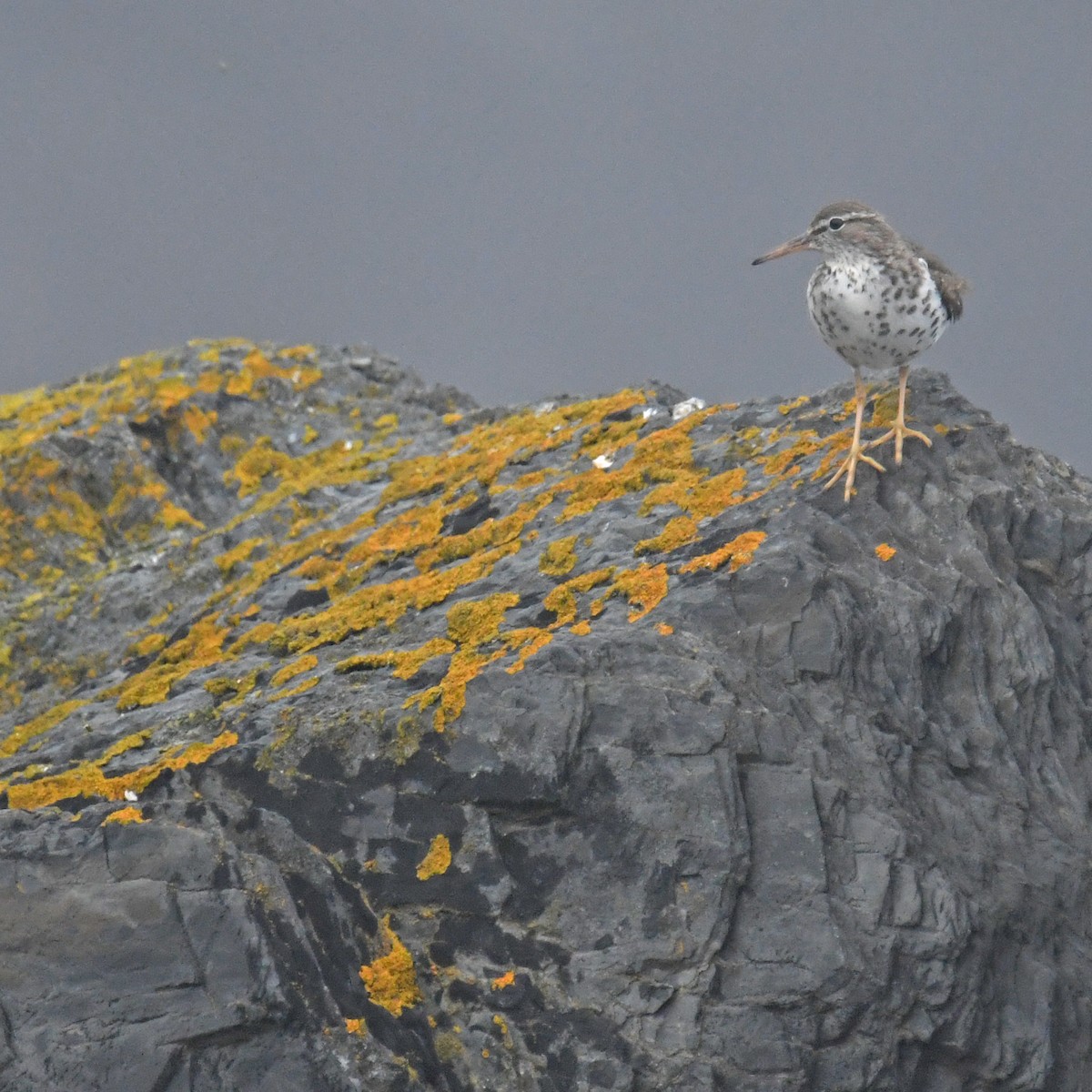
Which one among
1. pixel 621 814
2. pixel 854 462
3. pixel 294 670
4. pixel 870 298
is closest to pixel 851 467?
pixel 854 462

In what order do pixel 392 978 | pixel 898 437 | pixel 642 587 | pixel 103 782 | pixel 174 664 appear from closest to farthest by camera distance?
pixel 392 978 → pixel 103 782 → pixel 642 587 → pixel 898 437 → pixel 174 664

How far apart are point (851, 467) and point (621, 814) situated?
3.16 m

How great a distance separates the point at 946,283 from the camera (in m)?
10.2

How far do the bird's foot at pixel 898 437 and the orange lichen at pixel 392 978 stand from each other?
4.88 meters

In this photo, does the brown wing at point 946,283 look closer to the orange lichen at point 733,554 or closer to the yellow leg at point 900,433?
the yellow leg at point 900,433

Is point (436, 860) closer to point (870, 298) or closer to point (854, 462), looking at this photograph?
point (854, 462)

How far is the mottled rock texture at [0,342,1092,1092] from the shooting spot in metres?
7.34

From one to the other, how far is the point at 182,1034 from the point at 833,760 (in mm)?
4103

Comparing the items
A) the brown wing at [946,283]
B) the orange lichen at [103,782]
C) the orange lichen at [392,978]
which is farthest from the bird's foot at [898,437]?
the orange lichen at [103,782]

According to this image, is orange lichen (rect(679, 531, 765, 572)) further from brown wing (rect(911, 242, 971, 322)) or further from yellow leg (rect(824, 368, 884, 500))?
brown wing (rect(911, 242, 971, 322))

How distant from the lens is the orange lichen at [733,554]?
29.3 ft

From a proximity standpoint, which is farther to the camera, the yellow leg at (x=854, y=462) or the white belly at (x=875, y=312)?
the white belly at (x=875, y=312)

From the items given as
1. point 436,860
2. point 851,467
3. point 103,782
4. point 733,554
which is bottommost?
point 436,860

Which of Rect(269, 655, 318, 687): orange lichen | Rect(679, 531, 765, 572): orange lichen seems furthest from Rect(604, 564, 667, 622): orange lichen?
Rect(269, 655, 318, 687): orange lichen
